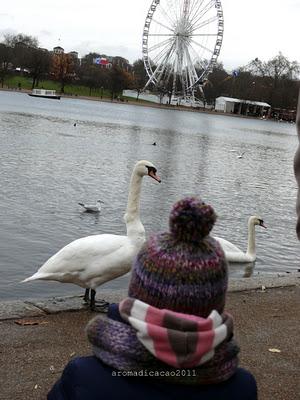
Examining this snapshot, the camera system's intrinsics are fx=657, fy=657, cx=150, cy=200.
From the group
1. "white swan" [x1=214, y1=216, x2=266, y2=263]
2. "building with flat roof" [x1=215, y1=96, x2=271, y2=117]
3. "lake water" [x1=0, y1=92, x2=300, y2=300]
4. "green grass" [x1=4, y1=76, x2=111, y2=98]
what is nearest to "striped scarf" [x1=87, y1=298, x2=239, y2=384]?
"lake water" [x1=0, y1=92, x2=300, y2=300]

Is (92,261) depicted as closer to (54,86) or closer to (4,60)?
(4,60)

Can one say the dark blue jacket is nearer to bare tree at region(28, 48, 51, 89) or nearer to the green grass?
bare tree at region(28, 48, 51, 89)

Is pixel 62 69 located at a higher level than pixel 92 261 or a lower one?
higher

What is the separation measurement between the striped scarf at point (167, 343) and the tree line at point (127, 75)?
3973 inches

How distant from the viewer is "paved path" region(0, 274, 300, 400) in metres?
3.88

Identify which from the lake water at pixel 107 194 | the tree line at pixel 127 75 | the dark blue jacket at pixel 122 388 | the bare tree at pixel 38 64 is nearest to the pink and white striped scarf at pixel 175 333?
the dark blue jacket at pixel 122 388

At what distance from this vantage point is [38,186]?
14.9 metres

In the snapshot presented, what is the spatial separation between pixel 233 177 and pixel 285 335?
16883 mm

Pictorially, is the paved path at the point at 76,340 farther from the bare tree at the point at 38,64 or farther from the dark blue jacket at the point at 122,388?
the bare tree at the point at 38,64

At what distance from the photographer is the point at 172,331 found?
188 cm

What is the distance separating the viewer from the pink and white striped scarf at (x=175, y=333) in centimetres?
188

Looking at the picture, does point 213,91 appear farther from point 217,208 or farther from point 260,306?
point 260,306

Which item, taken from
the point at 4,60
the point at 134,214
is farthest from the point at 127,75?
the point at 134,214

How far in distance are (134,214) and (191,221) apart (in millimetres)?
4086
